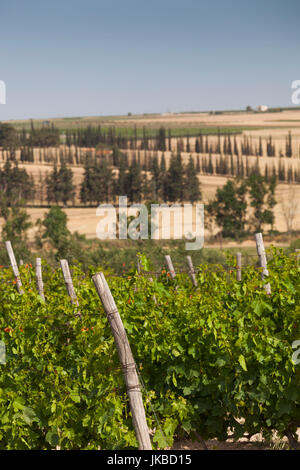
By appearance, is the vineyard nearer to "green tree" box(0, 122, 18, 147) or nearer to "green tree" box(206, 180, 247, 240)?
"green tree" box(206, 180, 247, 240)

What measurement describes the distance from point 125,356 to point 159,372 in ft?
3.70

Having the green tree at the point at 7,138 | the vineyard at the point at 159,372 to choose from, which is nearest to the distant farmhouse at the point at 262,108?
the green tree at the point at 7,138

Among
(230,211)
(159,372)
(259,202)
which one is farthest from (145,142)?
(159,372)

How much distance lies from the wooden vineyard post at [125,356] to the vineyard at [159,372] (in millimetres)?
514

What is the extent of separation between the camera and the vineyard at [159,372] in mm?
4668

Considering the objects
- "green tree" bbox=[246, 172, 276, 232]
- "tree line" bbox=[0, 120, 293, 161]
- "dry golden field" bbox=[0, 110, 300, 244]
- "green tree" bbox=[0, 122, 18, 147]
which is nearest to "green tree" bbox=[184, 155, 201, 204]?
"dry golden field" bbox=[0, 110, 300, 244]

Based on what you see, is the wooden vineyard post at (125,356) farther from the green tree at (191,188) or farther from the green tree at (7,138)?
the green tree at (7,138)

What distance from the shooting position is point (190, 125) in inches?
5664

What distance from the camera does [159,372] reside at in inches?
197

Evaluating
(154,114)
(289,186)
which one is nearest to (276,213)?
(289,186)

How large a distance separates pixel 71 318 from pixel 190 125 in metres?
142

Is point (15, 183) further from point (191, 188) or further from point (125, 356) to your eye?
point (125, 356)

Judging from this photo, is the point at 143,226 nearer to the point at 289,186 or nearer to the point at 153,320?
the point at 153,320

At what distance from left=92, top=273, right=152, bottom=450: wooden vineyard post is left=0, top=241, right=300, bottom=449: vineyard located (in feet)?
1.69
